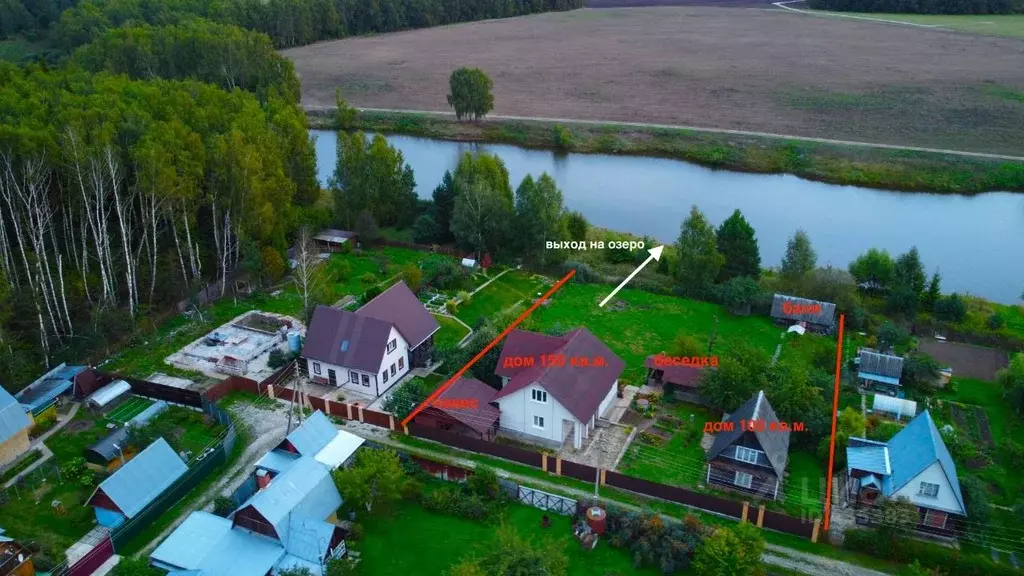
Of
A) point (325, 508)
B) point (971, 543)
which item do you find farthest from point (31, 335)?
point (971, 543)

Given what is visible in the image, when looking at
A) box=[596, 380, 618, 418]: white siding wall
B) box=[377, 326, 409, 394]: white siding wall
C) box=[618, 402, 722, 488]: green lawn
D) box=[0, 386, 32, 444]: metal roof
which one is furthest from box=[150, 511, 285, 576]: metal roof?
box=[596, 380, 618, 418]: white siding wall

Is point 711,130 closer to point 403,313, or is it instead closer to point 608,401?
point 403,313

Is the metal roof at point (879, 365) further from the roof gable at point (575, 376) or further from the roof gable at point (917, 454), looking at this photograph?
the roof gable at point (575, 376)

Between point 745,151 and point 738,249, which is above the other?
point 745,151

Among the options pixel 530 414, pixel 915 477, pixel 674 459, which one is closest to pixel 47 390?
pixel 530 414

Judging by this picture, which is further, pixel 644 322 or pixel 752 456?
pixel 644 322

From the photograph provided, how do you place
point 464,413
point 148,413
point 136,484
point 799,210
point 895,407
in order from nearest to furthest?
point 136,484 → point 464,413 → point 148,413 → point 895,407 → point 799,210
